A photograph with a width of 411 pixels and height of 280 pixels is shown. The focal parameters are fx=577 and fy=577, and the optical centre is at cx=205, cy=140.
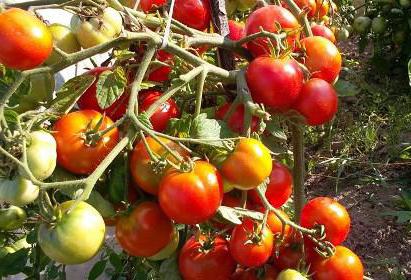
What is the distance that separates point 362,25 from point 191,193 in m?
2.80

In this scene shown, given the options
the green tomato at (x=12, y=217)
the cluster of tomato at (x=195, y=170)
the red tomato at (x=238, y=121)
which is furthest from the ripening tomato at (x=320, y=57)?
the green tomato at (x=12, y=217)

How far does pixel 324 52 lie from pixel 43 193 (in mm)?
455

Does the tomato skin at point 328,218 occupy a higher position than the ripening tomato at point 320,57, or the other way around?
the ripening tomato at point 320,57

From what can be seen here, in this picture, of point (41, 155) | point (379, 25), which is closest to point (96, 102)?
point (41, 155)

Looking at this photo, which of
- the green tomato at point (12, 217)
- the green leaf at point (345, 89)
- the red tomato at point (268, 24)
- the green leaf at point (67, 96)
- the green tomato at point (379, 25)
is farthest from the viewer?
the green tomato at point (379, 25)

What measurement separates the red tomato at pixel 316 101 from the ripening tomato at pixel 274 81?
1 centimetres

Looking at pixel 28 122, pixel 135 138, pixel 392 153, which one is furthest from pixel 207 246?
pixel 392 153

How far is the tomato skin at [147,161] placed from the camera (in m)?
0.73

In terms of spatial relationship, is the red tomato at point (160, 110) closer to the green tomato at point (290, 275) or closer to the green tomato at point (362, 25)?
the green tomato at point (290, 275)

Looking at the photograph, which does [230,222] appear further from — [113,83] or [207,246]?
[113,83]

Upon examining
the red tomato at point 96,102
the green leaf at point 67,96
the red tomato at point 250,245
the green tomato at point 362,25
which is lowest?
the green tomato at point 362,25

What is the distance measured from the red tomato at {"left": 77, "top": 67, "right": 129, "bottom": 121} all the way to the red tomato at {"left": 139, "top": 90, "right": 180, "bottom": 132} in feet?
0.11

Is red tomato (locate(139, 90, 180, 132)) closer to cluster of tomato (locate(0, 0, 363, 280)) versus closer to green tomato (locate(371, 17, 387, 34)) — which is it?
cluster of tomato (locate(0, 0, 363, 280))

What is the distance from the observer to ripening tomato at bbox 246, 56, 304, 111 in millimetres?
806
